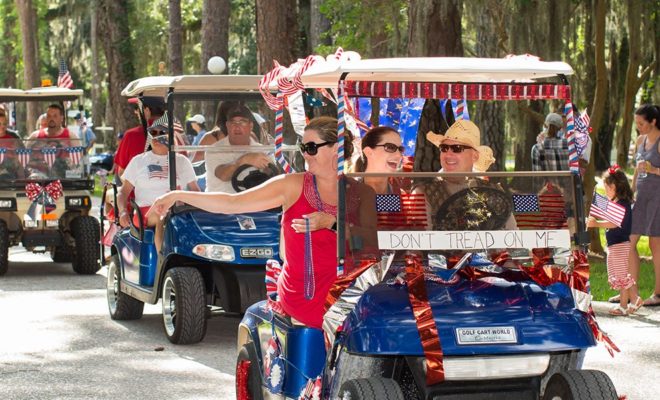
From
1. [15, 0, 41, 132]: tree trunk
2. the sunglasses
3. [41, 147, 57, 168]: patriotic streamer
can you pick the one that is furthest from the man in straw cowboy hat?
[15, 0, 41, 132]: tree trunk

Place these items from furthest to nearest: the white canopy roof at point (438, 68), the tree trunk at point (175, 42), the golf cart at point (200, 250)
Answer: the tree trunk at point (175, 42) < the golf cart at point (200, 250) < the white canopy roof at point (438, 68)

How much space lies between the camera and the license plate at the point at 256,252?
9523 mm

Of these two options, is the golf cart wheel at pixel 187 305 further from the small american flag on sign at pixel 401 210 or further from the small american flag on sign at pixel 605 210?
the small american flag on sign at pixel 401 210

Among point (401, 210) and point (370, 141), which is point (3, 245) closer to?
point (370, 141)

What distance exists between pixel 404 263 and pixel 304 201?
2.20ft

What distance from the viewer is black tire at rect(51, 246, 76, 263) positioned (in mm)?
15351

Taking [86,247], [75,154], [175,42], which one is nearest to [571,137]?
[86,247]

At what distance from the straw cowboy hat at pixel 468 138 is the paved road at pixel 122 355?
185 cm

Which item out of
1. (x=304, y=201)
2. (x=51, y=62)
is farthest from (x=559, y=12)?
(x=51, y=62)

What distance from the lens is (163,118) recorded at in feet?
33.8

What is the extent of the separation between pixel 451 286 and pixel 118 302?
5969mm

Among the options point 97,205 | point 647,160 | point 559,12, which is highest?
point 559,12

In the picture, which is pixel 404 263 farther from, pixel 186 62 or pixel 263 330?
pixel 186 62

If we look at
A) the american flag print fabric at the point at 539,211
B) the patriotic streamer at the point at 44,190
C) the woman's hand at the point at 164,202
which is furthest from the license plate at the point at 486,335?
the patriotic streamer at the point at 44,190
